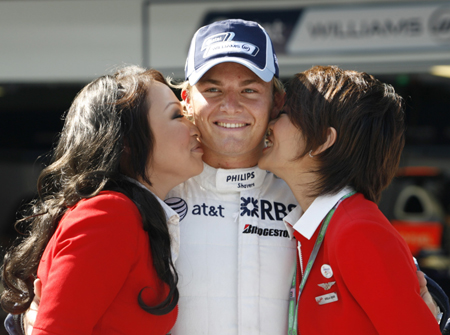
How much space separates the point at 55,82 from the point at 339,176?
328 centimetres

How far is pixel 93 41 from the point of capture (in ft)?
14.0

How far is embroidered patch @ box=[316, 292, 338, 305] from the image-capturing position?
1.59m

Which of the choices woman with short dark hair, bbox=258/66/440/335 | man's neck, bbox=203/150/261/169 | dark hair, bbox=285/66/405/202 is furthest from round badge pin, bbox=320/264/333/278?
man's neck, bbox=203/150/261/169

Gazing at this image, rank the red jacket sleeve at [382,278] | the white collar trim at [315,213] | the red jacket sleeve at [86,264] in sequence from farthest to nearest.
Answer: the white collar trim at [315,213] → the red jacket sleeve at [382,278] → the red jacket sleeve at [86,264]

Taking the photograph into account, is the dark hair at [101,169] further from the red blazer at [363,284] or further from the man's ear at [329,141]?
the man's ear at [329,141]

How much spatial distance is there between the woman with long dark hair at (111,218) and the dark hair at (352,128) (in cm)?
44

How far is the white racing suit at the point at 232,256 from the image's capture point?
1.74m

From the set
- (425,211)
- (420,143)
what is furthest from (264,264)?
(420,143)

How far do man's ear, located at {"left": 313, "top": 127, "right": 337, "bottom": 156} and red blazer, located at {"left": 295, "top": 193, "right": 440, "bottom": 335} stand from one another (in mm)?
237

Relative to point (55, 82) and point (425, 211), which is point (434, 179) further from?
point (55, 82)

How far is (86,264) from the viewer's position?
52.7 inches

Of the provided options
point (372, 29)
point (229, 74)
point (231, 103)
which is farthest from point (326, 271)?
point (372, 29)

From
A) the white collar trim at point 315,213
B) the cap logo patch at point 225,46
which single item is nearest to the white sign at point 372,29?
the cap logo patch at point 225,46

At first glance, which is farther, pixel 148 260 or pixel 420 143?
pixel 420 143
